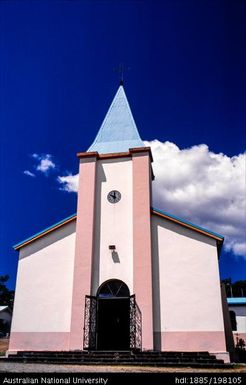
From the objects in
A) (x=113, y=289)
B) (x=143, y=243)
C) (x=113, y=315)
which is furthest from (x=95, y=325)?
(x=143, y=243)

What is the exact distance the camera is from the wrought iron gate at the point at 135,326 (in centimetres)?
1410

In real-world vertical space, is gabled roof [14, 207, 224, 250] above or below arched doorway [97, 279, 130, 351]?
above

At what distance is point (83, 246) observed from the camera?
16.0m

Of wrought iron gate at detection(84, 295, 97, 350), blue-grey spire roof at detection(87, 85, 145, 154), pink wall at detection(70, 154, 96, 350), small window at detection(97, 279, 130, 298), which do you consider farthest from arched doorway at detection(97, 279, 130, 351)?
blue-grey spire roof at detection(87, 85, 145, 154)

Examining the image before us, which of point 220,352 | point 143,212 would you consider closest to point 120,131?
point 143,212

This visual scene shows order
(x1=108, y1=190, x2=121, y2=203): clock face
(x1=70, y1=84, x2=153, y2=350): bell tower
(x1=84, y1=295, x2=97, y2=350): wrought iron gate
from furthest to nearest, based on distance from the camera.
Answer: (x1=108, y1=190, x2=121, y2=203): clock face < (x1=70, y1=84, x2=153, y2=350): bell tower < (x1=84, y1=295, x2=97, y2=350): wrought iron gate

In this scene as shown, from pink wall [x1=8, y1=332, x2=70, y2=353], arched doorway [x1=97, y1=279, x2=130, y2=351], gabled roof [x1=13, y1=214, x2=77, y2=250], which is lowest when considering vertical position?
pink wall [x1=8, y1=332, x2=70, y2=353]

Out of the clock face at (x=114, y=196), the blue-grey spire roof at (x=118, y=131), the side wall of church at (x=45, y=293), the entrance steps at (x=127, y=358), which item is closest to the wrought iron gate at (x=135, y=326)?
the entrance steps at (x=127, y=358)

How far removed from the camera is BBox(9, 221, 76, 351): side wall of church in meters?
15.1

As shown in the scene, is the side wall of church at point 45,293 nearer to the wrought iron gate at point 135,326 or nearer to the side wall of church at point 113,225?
the side wall of church at point 113,225

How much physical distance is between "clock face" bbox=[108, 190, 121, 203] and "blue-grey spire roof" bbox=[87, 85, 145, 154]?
7.63 feet

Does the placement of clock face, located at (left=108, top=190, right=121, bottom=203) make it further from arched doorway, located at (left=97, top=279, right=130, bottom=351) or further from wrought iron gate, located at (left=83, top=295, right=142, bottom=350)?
wrought iron gate, located at (left=83, top=295, right=142, bottom=350)

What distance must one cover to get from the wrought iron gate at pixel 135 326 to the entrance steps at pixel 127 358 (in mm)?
680

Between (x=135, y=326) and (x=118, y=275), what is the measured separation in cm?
222
